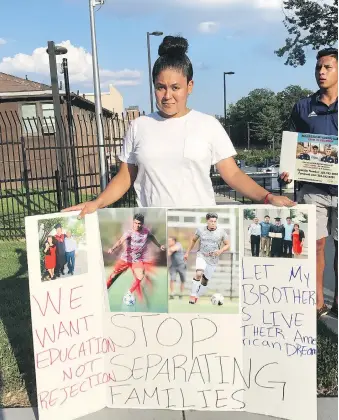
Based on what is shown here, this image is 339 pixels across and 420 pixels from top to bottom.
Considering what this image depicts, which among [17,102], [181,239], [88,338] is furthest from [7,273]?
[17,102]

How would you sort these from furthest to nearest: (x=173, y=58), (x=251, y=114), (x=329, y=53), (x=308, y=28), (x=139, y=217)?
(x=251, y=114), (x=308, y=28), (x=329, y=53), (x=139, y=217), (x=173, y=58)

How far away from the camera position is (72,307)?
2.58m

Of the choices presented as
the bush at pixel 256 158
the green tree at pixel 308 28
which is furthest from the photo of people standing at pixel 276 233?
the bush at pixel 256 158

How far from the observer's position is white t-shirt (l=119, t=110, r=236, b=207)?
2.42 meters

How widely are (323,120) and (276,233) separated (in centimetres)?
137

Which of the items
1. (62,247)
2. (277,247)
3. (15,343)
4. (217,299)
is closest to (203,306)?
(217,299)

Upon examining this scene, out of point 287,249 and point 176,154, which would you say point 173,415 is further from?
point 176,154

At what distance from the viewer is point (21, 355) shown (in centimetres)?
357

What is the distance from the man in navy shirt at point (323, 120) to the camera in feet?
11.0

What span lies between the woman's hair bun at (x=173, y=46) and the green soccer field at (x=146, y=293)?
1141 mm

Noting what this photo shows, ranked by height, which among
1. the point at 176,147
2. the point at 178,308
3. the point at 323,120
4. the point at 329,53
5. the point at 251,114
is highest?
the point at 251,114

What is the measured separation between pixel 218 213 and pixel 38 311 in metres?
1.10

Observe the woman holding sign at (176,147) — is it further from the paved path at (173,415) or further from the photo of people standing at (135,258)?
the paved path at (173,415)

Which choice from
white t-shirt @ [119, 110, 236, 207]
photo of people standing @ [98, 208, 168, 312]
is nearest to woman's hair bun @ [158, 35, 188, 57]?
white t-shirt @ [119, 110, 236, 207]
